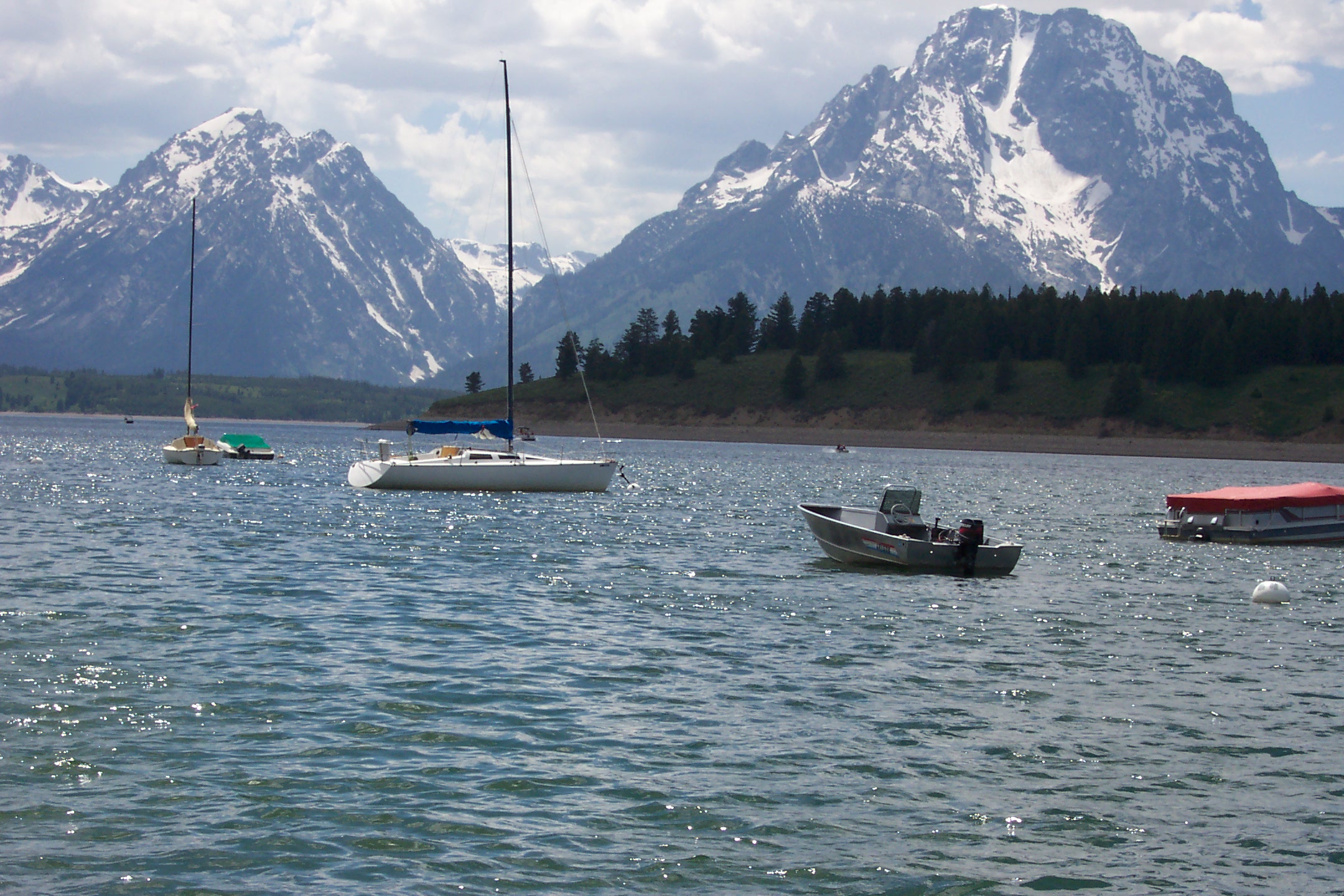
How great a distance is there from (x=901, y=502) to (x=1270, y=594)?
12.7 meters

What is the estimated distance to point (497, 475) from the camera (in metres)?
72.3

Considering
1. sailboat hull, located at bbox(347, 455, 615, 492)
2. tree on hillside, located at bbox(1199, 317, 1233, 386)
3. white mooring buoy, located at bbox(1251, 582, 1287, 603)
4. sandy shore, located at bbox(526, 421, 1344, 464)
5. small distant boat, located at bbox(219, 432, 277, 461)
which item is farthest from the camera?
tree on hillside, located at bbox(1199, 317, 1233, 386)

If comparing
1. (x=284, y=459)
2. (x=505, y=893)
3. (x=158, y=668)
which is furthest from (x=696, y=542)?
(x=284, y=459)

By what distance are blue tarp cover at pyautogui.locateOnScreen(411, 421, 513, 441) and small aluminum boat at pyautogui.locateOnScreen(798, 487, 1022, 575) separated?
3196 centimetres

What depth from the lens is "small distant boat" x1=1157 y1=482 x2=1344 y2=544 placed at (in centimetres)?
6094

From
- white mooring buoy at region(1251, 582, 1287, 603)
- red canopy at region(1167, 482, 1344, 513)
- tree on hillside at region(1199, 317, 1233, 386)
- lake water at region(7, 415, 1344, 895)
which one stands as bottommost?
lake water at region(7, 415, 1344, 895)

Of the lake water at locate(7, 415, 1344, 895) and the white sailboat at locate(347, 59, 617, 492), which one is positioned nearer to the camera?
the lake water at locate(7, 415, 1344, 895)

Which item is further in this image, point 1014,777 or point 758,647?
point 758,647

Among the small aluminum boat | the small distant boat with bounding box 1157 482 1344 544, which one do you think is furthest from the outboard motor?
the small distant boat with bounding box 1157 482 1344 544

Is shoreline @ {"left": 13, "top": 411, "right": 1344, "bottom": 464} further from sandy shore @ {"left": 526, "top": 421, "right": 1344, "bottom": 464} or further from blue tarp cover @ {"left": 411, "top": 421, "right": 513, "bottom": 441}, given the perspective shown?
blue tarp cover @ {"left": 411, "top": 421, "right": 513, "bottom": 441}

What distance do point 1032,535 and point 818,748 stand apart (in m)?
41.0

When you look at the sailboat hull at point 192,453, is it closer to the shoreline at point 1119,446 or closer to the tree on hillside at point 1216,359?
the shoreline at point 1119,446

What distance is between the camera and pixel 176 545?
44031 millimetres

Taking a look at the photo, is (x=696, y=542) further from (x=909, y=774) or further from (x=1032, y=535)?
(x=909, y=774)
